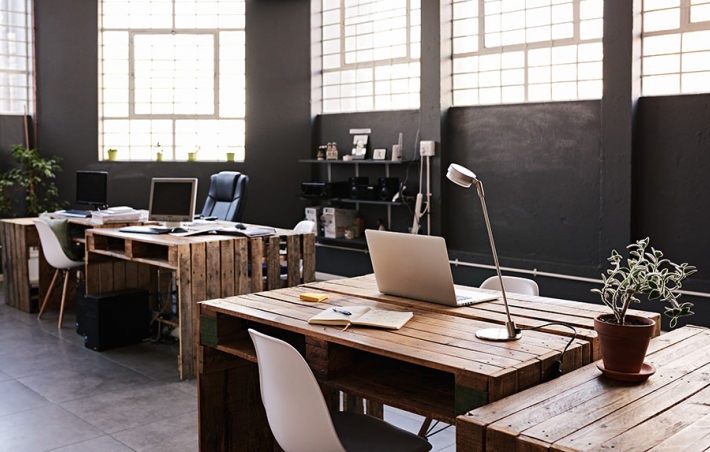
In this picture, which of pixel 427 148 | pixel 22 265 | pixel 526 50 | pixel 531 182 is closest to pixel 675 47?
pixel 526 50

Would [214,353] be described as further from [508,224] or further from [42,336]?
[508,224]

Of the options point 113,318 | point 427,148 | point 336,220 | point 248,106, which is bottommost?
point 113,318

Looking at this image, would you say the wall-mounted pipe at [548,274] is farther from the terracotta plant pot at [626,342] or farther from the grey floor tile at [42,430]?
the grey floor tile at [42,430]

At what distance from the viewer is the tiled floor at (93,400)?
3.40m

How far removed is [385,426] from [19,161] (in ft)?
21.5

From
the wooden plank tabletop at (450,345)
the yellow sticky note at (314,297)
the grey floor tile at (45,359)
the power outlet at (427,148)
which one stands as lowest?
the grey floor tile at (45,359)

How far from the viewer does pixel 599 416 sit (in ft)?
5.68

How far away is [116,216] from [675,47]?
4.67 metres

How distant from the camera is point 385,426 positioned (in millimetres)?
2453

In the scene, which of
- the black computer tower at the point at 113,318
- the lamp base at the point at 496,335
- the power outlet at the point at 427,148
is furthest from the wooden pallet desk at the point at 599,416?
the power outlet at the point at 427,148

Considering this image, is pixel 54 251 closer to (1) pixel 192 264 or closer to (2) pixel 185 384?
(1) pixel 192 264

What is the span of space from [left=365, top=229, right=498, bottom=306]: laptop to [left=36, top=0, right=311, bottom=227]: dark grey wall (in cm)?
540

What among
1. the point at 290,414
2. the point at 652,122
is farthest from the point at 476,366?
the point at 652,122

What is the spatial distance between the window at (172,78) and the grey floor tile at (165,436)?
5.10m
